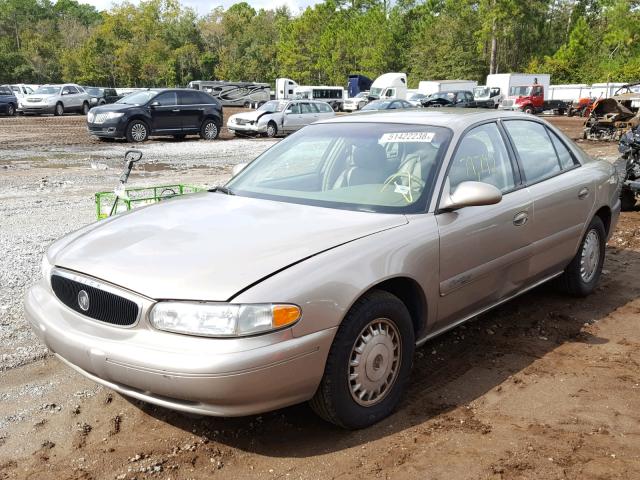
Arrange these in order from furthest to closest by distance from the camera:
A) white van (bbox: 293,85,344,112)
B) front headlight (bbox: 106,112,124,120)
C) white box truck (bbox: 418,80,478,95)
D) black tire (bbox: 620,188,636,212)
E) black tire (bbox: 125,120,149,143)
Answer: white van (bbox: 293,85,344,112)
white box truck (bbox: 418,80,478,95)
black tire (bbox: 125,120,149,143)
front headlight (bbox: 106,112,124,120)
black tire (bbox: 620,188,636,212)

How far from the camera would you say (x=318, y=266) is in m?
2.92

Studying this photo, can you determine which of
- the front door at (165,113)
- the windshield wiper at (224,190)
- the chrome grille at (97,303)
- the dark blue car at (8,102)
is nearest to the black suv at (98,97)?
the dark blue car at (8,102)

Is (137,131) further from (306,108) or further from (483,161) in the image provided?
(483,161)

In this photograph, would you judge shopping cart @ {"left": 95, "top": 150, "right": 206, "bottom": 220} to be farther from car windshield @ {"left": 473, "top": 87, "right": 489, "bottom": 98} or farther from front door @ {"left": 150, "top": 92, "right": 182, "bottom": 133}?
car windshield @ {"left": 473, "top": 87, "right": 489, "bottom": 98}

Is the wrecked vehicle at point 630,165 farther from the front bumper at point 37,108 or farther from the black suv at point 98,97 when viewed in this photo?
the black suv at point 98,97

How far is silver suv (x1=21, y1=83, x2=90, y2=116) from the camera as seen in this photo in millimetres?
33781

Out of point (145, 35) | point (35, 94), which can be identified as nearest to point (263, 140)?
point (35, 94)

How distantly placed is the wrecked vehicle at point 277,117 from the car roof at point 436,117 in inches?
755

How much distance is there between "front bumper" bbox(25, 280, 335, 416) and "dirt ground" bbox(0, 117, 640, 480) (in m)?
0.36

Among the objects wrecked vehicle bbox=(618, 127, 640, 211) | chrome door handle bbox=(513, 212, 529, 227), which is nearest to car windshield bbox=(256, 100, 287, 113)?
wrecked vehicle bbox=(618, 127, 640, 211)

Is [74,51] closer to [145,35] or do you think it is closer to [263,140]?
[145,35]

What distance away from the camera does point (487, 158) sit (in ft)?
13.8

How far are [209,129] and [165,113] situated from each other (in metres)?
2.01

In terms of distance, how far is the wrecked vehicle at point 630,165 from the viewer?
904 cm
